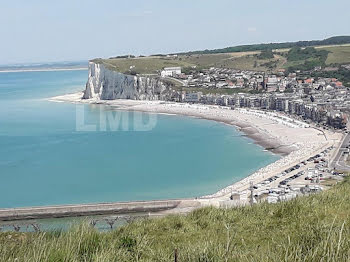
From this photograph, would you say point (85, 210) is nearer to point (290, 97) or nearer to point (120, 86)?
point (290, 97)

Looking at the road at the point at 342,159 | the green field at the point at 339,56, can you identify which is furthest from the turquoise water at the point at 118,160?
the green field at the point at 339,56

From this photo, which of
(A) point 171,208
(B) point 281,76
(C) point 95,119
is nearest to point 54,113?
(C) point 95,119

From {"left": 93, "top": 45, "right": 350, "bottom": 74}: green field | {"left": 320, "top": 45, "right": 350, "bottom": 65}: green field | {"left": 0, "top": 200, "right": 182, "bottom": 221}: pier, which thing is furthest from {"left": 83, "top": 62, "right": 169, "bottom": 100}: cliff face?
{"left": 0, "top": 200, "right": 182, "bottom": 221}: pier

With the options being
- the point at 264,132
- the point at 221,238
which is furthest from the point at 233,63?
the point at 221,238

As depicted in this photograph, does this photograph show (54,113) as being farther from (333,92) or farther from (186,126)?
(333,92)

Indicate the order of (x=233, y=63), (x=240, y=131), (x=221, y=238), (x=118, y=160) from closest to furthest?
(x=221, y=238)
(x=118, y=160)
(x=240, y=131)
(x=233, y=63)
